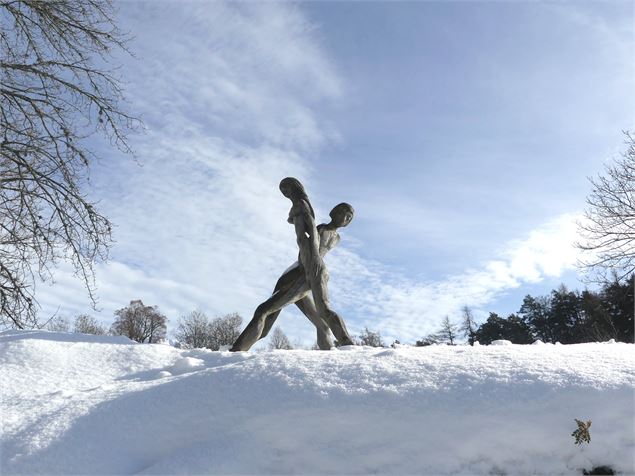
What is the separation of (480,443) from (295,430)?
121 centimetres

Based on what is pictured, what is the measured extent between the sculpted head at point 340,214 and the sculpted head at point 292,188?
62cm

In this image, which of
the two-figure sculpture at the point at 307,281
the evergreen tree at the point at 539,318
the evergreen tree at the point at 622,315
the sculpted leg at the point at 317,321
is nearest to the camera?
the two-figure sculpture at the point at 307,281

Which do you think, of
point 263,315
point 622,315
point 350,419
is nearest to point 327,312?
point 263,315

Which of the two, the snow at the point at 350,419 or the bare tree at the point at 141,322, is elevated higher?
the bare tree at the point at 141,322

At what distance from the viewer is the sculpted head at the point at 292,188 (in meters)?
7.51

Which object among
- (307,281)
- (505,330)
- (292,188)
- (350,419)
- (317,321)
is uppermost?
(505,330)

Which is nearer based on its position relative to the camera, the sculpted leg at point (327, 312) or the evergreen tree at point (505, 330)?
the sculpted leg at point (327, 312)

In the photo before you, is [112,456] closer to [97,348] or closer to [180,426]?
[180,426]

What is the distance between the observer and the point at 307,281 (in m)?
7.30

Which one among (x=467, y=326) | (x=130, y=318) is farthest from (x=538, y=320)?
(x=130, y=318)

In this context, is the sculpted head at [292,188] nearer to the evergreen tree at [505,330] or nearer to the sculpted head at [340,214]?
the sculpted head at [340,214]

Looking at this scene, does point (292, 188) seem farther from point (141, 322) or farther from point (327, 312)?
point (141, 322)

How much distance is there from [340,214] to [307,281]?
4.09 ft

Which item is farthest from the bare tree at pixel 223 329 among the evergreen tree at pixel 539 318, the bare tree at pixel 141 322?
the evergreen tree at pixel 539 318
